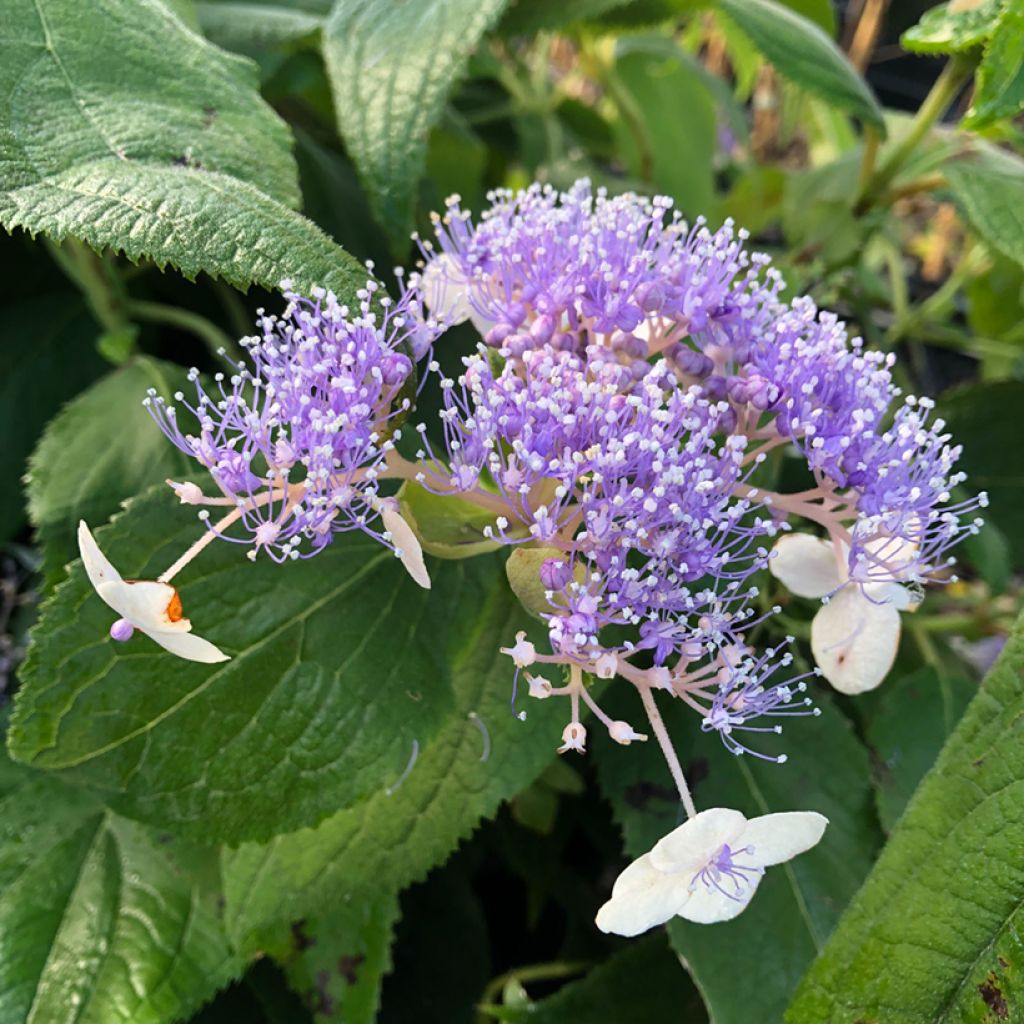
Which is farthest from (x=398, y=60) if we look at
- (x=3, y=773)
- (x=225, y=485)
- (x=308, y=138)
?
(x=3, y=773)

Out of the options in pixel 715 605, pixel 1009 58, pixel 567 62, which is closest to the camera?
pixel 715 605

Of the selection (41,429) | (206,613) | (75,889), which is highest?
(206,613)

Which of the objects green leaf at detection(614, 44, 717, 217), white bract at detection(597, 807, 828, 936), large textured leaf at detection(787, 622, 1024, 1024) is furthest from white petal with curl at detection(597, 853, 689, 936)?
green leaf at detection(614, 44, 717, 217)

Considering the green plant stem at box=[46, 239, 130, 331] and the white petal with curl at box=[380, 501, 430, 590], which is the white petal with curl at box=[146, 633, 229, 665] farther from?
the green plant stem at box=[46, 239, 130, 331]

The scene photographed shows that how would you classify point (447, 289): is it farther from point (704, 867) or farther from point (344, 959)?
point (344, 959)

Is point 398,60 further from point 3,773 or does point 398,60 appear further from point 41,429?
point 3,773
